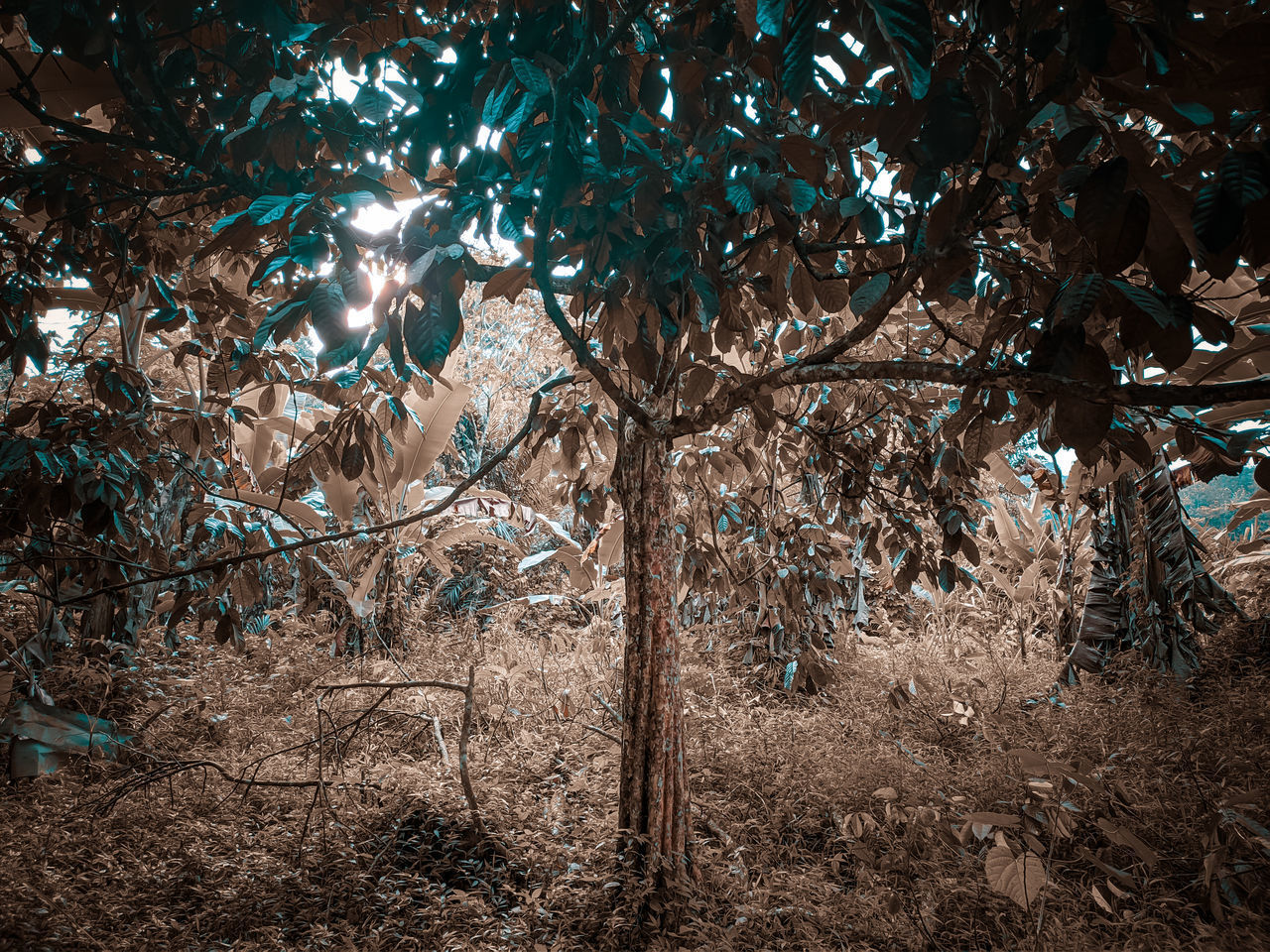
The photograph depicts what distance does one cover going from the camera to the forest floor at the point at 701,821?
1.79 m

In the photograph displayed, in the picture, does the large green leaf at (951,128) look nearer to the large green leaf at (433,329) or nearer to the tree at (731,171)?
the tree at (731,171)

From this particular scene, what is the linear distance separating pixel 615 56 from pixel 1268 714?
3663mm

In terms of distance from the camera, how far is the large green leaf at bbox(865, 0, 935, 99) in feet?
1.96

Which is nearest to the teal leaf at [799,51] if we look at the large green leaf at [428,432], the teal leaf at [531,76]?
the teal leaf at [531,76]

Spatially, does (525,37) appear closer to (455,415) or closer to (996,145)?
(996,145)

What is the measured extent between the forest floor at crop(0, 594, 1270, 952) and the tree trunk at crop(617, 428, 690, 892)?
0.46 feet

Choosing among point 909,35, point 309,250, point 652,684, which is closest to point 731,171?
point 909,35

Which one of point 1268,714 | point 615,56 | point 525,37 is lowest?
point 1268,714

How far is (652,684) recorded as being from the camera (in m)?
1.88

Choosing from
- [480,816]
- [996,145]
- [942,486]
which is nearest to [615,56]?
[996,145]

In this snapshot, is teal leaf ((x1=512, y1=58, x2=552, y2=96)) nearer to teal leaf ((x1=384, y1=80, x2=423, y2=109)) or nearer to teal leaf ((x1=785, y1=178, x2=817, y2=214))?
teal leaf ((x1=384, y1=80, x2=423, y2=109))

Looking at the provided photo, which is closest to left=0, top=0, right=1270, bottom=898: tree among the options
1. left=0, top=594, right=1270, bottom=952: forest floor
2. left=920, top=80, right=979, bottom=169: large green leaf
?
left=920, top=80, right=979, bottom=169: large green leaf

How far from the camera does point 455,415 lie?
14.5ft

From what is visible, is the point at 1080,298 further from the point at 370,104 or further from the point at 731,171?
the point at 370,104
